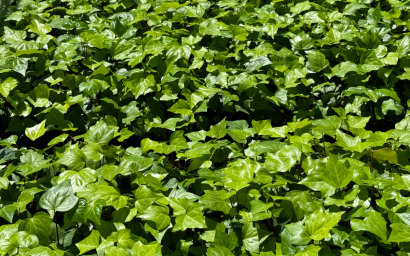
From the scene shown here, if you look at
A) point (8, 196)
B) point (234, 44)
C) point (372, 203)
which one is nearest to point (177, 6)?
point (234, 44)

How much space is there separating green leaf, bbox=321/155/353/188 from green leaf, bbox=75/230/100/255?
1155 millimetres

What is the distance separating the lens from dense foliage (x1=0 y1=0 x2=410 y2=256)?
1986 millimetres

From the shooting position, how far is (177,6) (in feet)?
12.9

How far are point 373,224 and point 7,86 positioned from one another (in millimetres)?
2647

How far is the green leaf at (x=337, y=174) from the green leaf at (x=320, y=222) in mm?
177

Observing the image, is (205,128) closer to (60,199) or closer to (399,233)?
(60,199)

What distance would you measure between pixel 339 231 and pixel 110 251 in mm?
1070

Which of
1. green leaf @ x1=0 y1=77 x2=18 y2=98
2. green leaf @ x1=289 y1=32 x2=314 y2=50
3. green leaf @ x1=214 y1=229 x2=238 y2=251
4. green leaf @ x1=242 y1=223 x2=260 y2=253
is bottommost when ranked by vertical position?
green leaf @ x1=242 y1=223 x2=260 y2=253

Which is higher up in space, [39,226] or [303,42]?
[303,42]

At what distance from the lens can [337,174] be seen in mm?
1988

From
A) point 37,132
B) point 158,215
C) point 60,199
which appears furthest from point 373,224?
point 37,132

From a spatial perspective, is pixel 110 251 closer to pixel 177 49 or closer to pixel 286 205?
pixel 286 205

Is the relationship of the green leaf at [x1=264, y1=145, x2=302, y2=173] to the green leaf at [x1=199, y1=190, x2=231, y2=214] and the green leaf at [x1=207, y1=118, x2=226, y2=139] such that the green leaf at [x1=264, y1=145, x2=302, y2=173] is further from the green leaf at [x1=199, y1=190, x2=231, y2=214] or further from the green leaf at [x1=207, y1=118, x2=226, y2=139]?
the green leaf at [x1=207, y1=118, x2=226, y2=139]

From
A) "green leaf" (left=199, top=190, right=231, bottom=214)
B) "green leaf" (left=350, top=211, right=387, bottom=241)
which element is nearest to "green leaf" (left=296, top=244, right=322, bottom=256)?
"green leaf" (left=350, top=211, right=387, bottom=241)
